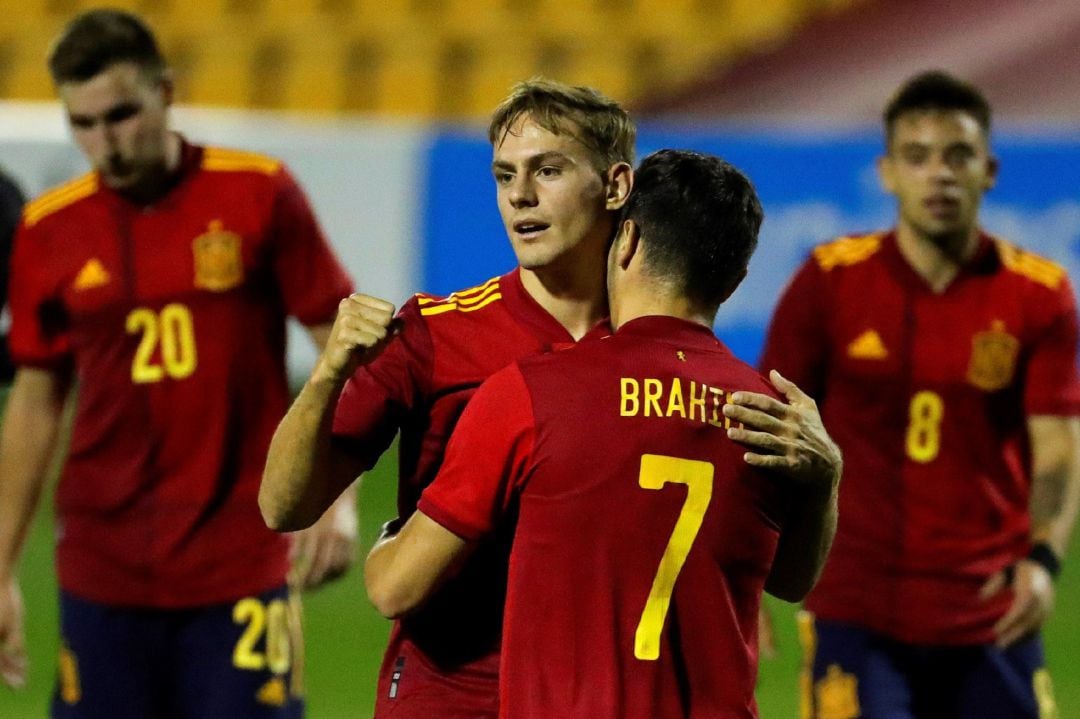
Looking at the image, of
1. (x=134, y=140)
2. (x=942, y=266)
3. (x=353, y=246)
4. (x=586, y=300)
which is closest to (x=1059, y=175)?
(x=353, y=246)

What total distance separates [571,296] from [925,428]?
1.70m

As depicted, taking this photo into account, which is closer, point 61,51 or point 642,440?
point 642,440

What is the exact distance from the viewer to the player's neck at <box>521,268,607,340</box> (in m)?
3.18

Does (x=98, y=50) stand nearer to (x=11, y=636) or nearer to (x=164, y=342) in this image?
(x=164, y=342)

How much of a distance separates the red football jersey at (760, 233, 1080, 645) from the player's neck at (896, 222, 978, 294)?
0.03m

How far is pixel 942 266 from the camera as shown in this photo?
4.74 m

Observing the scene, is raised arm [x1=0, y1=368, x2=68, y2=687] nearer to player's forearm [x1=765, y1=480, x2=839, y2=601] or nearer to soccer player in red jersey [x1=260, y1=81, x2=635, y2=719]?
soccer player in red jersey [x1=260, y1=81, x2=635, y2=719]

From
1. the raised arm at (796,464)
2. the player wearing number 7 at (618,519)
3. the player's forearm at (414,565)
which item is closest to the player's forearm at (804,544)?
the raised arm at (796,464)

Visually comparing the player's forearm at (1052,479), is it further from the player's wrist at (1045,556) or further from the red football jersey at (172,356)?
the red football jersey at (172,356)

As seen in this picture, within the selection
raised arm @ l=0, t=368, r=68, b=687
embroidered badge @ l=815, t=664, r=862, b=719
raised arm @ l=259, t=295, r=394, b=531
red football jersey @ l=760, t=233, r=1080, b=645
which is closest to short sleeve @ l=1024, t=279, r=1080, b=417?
red football jersey @ l=760, t=233, r=1080, b=645

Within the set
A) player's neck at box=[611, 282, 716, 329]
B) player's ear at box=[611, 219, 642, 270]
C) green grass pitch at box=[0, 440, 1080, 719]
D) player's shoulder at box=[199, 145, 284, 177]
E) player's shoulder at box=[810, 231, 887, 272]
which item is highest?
player's shoulder at box=[199, 145, 284, 177]

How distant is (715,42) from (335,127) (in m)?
3.58

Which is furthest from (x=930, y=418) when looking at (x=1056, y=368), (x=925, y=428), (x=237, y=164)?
(x=237, y=164)

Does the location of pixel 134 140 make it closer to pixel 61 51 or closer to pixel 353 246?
pixel 61 51
